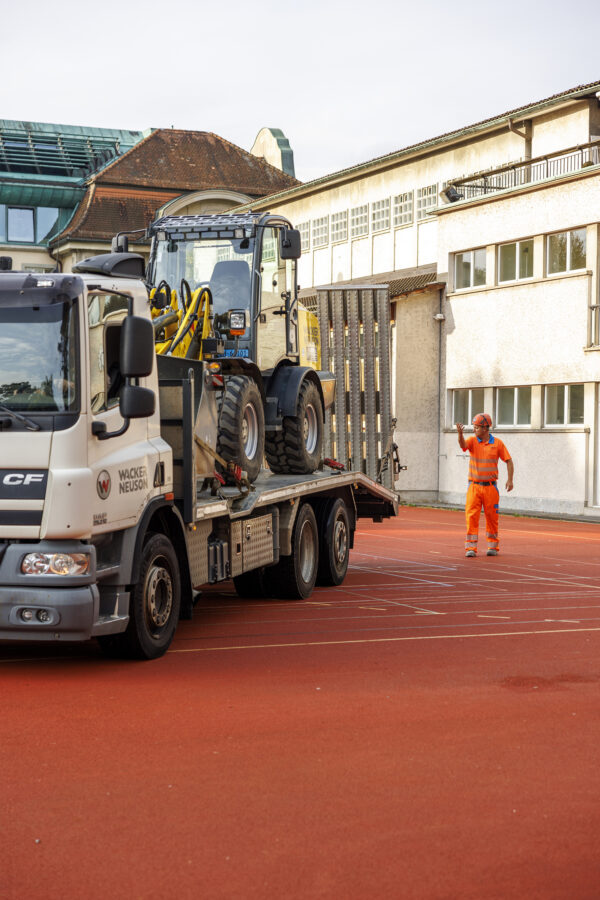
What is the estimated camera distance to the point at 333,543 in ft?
47.0

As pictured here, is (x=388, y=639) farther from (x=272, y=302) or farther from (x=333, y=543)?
(x=272, y=302)

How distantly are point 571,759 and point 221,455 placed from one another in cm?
574

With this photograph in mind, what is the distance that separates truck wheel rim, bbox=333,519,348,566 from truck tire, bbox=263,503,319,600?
715 millimetres

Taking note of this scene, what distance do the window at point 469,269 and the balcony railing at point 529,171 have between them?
1.67 metres

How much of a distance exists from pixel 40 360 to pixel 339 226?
117 feet

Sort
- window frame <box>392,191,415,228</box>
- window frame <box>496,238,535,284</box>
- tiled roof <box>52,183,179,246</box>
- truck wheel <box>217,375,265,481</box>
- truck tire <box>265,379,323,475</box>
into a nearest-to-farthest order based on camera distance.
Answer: truck wheel <box>217,375,265,481</box>
truck tire <box>265,379,323,475</box>
window frame <box>496,238,535,284</box>
window frame <box>392,191,415,228</box>
tiled roof <box>52,183,179,246</box>

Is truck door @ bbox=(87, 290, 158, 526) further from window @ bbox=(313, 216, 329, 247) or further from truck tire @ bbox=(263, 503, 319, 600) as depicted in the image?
window @ bbox=(313, 216, 329, 247)

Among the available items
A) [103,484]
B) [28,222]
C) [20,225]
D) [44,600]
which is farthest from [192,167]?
[44,600]

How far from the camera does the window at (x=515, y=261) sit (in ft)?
103

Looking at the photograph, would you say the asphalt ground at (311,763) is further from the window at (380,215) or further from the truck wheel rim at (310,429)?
the window at (380,215)

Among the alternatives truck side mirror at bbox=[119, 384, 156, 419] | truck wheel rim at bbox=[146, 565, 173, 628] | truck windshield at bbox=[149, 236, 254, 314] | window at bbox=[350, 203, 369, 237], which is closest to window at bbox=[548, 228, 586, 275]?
window at bbox=[350, 203, 369, 237]

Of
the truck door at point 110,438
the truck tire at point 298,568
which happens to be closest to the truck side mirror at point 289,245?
the truck tire at point 298,568

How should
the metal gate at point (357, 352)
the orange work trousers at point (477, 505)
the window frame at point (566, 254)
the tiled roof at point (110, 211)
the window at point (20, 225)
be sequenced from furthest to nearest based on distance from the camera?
1. the window at point (20, 225)
2. the tiled roof at point (110, 211)
3. the window frame at point (566, 254)
4. the metal gate at point (357, 352)
5. the orange work trousers at point (477, 505)

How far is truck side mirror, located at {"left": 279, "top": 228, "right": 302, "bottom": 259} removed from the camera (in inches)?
517
